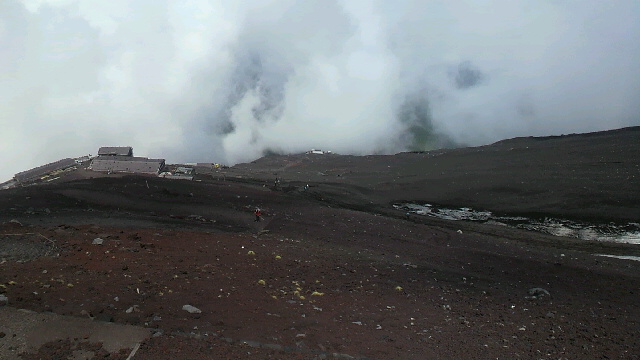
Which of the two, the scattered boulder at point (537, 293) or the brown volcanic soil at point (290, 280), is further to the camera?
the scattered boulder at point (537, 293)

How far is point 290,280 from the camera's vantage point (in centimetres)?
1135

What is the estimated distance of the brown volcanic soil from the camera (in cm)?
829

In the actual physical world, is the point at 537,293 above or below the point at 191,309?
below

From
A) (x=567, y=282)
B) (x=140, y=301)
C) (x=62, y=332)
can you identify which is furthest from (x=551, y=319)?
(x=62, y=332)

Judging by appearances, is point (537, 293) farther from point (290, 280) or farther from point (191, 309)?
point (191, 309)

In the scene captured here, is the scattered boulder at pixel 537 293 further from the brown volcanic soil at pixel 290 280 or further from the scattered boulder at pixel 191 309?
the scattered boulder at pixel 191 309

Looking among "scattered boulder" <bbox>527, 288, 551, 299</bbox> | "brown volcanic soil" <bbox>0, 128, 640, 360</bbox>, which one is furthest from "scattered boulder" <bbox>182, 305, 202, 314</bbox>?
"scattered boulder" <bbox>527, 288, 551, 299</bbox>

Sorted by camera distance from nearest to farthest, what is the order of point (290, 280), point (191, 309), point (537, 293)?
1. point (191, 309)
2. point (290, 280)
3. point (537, 293)

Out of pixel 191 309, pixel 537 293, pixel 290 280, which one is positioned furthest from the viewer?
pixel 537 293

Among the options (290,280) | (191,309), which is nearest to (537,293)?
(290,280)

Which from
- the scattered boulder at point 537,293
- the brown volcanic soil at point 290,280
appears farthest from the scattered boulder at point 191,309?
the scattered boulder at point 537,293

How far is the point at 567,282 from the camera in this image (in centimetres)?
1420

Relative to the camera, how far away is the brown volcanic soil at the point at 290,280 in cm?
829

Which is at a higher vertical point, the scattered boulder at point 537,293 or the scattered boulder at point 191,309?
the scattered boulder at point 191,309
